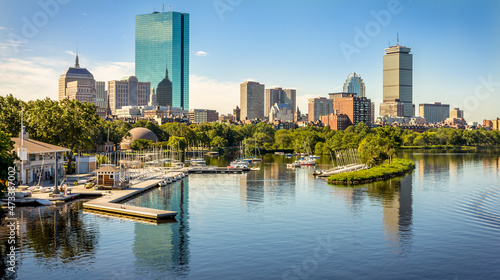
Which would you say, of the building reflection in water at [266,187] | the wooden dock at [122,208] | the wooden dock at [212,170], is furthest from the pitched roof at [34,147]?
the wooden dock at [212,170]

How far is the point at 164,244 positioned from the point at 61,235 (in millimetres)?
8728

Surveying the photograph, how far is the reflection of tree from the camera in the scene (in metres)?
34.7

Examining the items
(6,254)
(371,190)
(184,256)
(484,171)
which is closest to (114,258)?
(184,256)

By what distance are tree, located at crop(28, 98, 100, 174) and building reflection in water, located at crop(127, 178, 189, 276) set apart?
29636 mm

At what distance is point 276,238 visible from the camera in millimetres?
39531

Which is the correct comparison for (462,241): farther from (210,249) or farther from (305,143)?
(305,143)

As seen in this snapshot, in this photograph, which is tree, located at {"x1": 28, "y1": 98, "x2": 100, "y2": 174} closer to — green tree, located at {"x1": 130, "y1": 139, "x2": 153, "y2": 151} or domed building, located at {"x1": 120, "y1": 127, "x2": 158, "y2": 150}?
green tree, located at {"x1": 130, "y1": 139, "x2": 153, "y2": 151}

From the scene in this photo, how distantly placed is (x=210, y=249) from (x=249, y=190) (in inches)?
1258

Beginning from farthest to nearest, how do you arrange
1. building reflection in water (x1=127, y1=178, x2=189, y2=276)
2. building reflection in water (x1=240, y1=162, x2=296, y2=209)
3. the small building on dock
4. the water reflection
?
the small building on dock, building reflection in water (x1=240, y1=162, x2=296, y2=209), the water reflection, building reflection in water (x1=127, y1=178, x2=189, y2=276)

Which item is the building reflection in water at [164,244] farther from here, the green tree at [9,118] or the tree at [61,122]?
the green tree at [9,118]

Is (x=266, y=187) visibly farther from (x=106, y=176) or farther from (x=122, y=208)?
(x=122, y=208)

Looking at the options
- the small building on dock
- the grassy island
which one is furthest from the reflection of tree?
the grassy island

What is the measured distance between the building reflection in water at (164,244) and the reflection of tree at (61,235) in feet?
12.3

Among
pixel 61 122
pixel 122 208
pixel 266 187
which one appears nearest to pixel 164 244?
pixel 122 208
